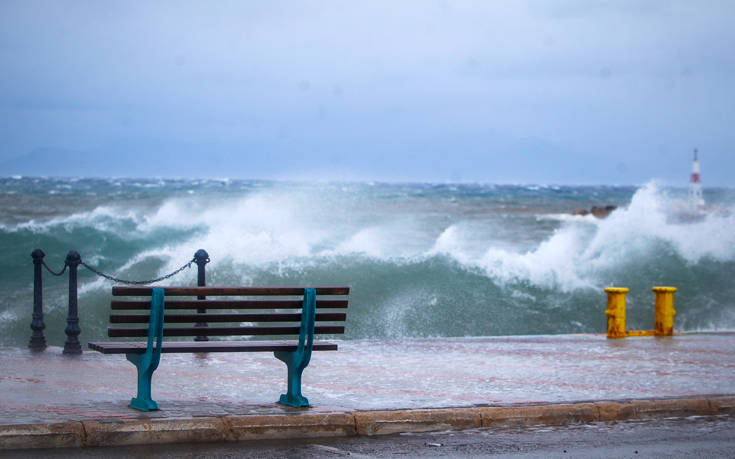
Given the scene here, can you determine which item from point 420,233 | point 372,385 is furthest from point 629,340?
point 420,233

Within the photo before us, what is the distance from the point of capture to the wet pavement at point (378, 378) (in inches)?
311

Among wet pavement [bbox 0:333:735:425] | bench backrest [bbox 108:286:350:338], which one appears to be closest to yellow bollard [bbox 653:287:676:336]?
wet pavement [bbox 0:333:735:425]

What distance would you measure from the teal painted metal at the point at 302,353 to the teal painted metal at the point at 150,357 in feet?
3.62

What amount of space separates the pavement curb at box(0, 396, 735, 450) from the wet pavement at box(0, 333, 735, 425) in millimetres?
205

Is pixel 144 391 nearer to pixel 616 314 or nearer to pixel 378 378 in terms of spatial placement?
pixel 378 378

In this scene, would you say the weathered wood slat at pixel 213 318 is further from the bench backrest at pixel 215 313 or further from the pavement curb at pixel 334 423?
the pavement curb at pixel 334 423

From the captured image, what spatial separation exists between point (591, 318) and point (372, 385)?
10.7 meters

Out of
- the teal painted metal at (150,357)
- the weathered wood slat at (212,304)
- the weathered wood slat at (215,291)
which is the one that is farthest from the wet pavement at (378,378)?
the weathered wood slat at (215,291)

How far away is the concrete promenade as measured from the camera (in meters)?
7.22

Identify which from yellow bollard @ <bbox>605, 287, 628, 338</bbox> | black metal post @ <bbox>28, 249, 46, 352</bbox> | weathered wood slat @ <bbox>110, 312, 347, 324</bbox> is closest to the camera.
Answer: weathered wood slat @ <bbox>110, 312, 347, 324</bbox>

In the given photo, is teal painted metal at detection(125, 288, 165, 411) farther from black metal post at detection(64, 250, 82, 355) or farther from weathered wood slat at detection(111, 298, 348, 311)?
black metal post at detection(64, 250, 82, 355)

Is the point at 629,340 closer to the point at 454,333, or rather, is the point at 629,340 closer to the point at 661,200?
the point at 454,333

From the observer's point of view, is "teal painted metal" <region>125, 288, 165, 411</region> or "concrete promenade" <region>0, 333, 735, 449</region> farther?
"teal painted metal" <region>125, 288, 165, 411</region>

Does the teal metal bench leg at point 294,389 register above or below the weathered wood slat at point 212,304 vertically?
below
